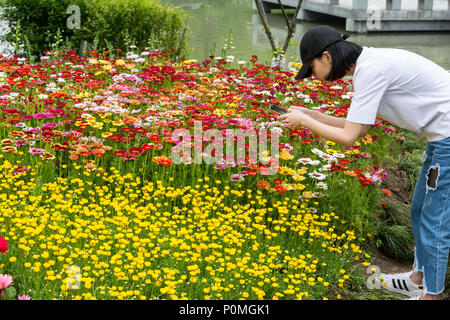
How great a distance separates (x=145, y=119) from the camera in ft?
16.4

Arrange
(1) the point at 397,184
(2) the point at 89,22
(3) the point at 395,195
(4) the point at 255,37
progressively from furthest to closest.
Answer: (4) the point at 255,37 < (2) the point at 89,22 < (1) the point at 397,184 < (3) the point at 395,195

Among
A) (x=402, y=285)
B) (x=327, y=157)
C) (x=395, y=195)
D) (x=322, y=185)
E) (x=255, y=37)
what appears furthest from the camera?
(x=255, y=37)

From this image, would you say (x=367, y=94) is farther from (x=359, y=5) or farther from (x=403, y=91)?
(x=359, y=5)

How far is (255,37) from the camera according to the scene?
16.5 meters

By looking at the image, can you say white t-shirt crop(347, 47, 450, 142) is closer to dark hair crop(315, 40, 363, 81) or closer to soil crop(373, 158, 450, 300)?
dark hair crop(315, 40, 363, 81)

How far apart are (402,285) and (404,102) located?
51.8 inches

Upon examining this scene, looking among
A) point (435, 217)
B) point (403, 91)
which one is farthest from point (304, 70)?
point (435, 217)

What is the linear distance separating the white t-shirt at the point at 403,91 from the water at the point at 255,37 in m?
7.90

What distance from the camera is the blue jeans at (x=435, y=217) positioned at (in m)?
2.93

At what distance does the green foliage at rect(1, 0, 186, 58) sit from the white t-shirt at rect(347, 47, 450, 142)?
5.80 m

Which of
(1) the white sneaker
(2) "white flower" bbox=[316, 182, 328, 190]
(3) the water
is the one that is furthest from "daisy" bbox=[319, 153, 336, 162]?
(3) the water

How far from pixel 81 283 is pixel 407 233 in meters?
2.56

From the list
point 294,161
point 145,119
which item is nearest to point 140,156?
point 145,119

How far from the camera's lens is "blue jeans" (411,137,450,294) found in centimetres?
293
